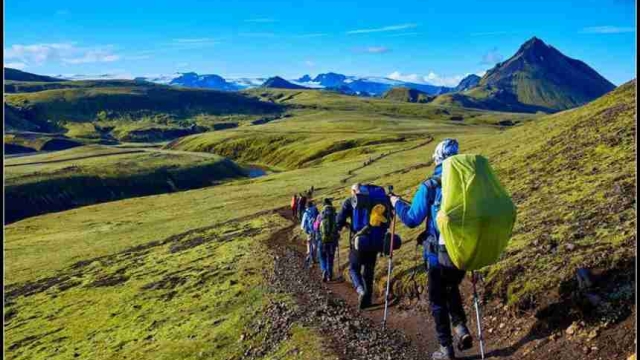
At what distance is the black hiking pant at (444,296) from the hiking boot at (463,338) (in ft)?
0.51

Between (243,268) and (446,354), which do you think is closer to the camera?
(446,354)

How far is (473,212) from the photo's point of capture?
35.8 ft

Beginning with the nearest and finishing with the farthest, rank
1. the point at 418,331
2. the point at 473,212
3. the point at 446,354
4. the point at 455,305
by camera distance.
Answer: the point at 473,212 < the point at 446,354 < the point at 455,305 < the point at 418,331

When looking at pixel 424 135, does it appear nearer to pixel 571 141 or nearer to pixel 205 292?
pixel 571 141

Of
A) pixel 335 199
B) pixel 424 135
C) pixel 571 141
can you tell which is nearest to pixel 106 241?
pixel 335 199

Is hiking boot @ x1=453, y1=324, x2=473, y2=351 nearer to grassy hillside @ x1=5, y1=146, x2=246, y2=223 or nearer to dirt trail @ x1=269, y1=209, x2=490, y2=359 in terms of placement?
dirt trail @ x1=269, y1=209, x2=490, y2=359

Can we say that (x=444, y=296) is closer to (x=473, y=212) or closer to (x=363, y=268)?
(x=473, y=212)

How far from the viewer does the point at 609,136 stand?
32656 mm

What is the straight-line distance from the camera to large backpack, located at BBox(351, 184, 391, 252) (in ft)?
58.2

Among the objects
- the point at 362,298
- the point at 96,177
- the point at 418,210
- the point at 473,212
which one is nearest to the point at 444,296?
the point at 418,210

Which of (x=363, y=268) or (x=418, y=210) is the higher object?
(x=418, y=210)

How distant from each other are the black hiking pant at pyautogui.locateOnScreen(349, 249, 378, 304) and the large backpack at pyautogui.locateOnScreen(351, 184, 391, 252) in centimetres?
44

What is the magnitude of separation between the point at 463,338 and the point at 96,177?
141 metres

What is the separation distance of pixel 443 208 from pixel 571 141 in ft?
112
